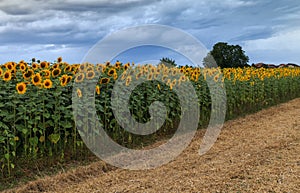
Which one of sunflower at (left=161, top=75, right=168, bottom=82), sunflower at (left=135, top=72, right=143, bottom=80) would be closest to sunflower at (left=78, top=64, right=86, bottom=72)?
sunflower at (left=135, top=72, right=143, bottom=80)

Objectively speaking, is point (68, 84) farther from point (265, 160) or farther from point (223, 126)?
point (223, 126)

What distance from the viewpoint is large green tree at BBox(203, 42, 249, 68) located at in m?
25.3

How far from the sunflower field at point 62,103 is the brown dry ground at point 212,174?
64 centimetres

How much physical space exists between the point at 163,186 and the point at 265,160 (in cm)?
162

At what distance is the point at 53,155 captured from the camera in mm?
5508

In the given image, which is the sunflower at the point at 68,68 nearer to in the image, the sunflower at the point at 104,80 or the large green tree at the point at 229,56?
the sunflower at the point at 104,80

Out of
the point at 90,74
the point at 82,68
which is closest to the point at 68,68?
the point at 82,68

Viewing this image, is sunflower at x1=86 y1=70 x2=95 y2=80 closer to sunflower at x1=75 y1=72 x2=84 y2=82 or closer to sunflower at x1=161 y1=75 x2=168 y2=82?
sunflower at x1=75 y1=72 x2=84 y2=82

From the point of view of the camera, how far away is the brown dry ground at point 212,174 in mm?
4199

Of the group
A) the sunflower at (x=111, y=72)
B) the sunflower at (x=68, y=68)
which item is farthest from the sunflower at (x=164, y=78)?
the sunflower at (x=68, y=68)

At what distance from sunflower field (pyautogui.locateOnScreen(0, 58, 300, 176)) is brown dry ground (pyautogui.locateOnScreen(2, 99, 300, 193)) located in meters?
0.64

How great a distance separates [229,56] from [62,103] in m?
21.3

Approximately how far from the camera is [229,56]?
84.0 ft

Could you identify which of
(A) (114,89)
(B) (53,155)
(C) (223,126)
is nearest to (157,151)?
(A) (114,89)
